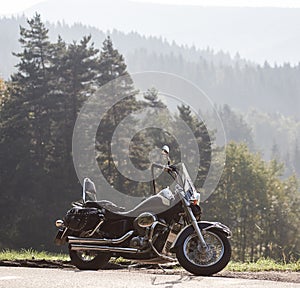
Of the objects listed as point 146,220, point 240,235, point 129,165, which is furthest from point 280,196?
point 146,220

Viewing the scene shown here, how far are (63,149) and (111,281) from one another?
4347cm

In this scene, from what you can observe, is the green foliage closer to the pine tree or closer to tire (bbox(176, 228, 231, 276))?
the pine tree

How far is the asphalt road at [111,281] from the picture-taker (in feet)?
24.2

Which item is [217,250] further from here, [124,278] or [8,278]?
[8,278]

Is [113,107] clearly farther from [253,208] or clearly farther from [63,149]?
[253,208]

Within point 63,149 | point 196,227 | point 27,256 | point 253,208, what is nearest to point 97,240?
point 196,227

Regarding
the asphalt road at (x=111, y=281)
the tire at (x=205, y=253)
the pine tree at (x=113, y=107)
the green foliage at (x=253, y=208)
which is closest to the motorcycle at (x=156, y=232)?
the tire at (x=205, y=253)

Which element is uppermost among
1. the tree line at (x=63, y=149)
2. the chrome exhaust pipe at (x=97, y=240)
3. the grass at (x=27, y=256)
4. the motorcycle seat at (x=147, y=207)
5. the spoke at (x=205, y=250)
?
the tree line at (x=63, y=149)

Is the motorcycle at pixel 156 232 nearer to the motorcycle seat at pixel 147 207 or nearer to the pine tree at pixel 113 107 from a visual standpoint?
the motorcycle seat at pixel 147 207

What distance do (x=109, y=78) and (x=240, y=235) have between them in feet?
55.3

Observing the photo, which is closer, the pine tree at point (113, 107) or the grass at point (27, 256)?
the grass at point (27, 256)

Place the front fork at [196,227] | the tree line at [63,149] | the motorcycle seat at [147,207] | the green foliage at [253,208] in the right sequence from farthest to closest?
the green foliage at [253,208] → the tree line at [63,149] → the motorcycle seat at [147,207] → the front fork at [196,227]

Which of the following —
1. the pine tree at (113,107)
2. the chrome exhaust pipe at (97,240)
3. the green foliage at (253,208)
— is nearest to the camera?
the chrome exhaust pipe at (97,240)

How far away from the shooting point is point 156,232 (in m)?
9.05
